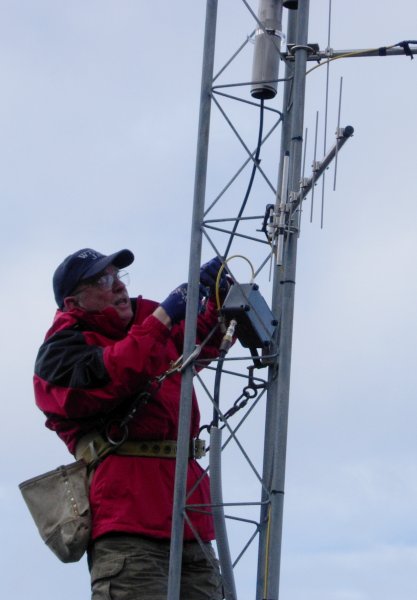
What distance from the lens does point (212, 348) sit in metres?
7.82

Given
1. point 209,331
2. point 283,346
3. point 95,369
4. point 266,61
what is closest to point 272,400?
point 283,346

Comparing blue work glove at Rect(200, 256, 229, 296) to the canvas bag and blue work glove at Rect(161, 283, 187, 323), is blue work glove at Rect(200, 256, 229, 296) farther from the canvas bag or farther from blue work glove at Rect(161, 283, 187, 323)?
the canvas bag

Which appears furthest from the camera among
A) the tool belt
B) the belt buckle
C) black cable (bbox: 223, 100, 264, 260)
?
black cable (bbox: 223, 100, 264, 260)

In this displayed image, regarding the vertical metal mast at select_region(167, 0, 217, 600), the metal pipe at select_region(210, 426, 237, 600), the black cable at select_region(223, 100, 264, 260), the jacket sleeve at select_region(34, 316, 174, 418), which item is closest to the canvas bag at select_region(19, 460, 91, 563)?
the jacket sleeve at select_region(34, 316, 174, 418)

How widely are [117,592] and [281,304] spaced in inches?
61.9

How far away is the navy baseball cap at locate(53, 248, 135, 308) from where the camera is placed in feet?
25.6

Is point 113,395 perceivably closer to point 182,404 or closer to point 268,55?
point 182,404

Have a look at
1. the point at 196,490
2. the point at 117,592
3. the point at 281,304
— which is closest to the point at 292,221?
the point at 281,304

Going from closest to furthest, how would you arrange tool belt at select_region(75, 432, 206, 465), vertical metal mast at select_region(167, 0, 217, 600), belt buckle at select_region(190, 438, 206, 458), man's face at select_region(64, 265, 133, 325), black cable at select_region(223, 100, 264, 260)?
vertical metal mast at select_region(167, 0, 217, 600)
tool belt at select_region(75, 432, 206, 465)
belt buckle at select_region(190, 438, 206, 458)
black cable at select_region(223, 100, 264, 260)
man's face at select_region(64, 265, 133, 325)

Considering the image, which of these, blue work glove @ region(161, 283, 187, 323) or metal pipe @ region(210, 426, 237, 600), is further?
blue work glove @ region(161, 283, 187, 323)

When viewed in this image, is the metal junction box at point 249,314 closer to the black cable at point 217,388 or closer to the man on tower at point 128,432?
the black cable at point 217,388

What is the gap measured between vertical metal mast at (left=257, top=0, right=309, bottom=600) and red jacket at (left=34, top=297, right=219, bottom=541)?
1.25 feet

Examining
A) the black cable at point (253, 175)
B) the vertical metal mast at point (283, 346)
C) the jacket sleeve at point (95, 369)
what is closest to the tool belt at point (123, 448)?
the jacket sleeve at point (95, 369)

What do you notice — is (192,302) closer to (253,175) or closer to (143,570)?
(253,175)
